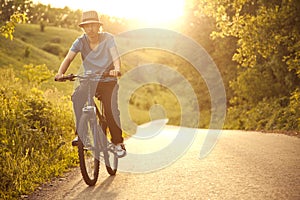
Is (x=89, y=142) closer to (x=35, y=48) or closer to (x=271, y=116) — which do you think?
(x=271, y=116)

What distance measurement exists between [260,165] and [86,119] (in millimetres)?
2839

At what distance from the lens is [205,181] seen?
19.0 feet

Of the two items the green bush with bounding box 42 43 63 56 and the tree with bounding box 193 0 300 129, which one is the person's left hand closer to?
the tree with bounding box 193 0 300 129

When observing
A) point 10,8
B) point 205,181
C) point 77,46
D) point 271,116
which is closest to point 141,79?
point 271,116

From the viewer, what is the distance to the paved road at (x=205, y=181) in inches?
200

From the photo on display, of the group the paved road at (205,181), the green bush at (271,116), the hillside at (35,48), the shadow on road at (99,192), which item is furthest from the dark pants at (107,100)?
the green bush at (271,116)

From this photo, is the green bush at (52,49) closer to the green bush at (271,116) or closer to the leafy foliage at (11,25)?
the green bush at (271,116)

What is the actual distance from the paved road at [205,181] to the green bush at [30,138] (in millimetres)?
340

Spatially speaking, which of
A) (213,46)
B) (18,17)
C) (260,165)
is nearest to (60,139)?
(18,17)

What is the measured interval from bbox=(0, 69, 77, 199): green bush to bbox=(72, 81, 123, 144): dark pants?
1.20 m

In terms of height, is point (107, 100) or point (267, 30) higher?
point (267, 30)

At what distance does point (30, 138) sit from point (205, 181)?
378 cm

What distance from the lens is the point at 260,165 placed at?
21.9 feet

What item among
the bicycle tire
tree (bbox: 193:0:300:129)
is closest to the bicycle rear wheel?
the bicycle tire
